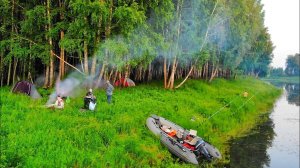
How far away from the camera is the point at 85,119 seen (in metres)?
18.7

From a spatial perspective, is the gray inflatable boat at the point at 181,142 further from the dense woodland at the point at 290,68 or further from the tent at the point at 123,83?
the dense woodland at the point at 290,68

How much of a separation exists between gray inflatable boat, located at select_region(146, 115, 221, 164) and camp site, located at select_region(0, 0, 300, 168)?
0.06 meters

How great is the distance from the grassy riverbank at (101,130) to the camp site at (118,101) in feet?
0.17

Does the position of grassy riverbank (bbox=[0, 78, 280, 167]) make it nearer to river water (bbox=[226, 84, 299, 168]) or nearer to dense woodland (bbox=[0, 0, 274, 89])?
river water (bbox=[226, 84, 299, 168])

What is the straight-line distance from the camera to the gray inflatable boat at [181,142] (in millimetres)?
18047

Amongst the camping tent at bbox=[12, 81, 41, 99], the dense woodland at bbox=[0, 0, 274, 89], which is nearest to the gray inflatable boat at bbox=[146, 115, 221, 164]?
the dense woodland at bbox=[0, 0, 274, 89]

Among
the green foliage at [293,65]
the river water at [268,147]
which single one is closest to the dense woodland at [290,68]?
the green foliage at [293,65]

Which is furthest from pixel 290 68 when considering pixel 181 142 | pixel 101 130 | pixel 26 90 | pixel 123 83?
pixel 101 130

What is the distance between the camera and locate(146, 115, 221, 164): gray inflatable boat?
1805 centimetres

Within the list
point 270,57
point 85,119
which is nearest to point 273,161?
point 85,119

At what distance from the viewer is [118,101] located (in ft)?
77.9

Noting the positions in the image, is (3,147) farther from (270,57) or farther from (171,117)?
(270,57)

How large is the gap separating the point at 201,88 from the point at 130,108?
16.9m

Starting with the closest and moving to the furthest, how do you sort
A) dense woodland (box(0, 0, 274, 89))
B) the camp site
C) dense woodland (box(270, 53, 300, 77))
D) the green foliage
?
the camp site → dense woodland (box(0, 0, 274, 89)) → the green foliage → dense woodland (box(270, 53, 300, 77))
